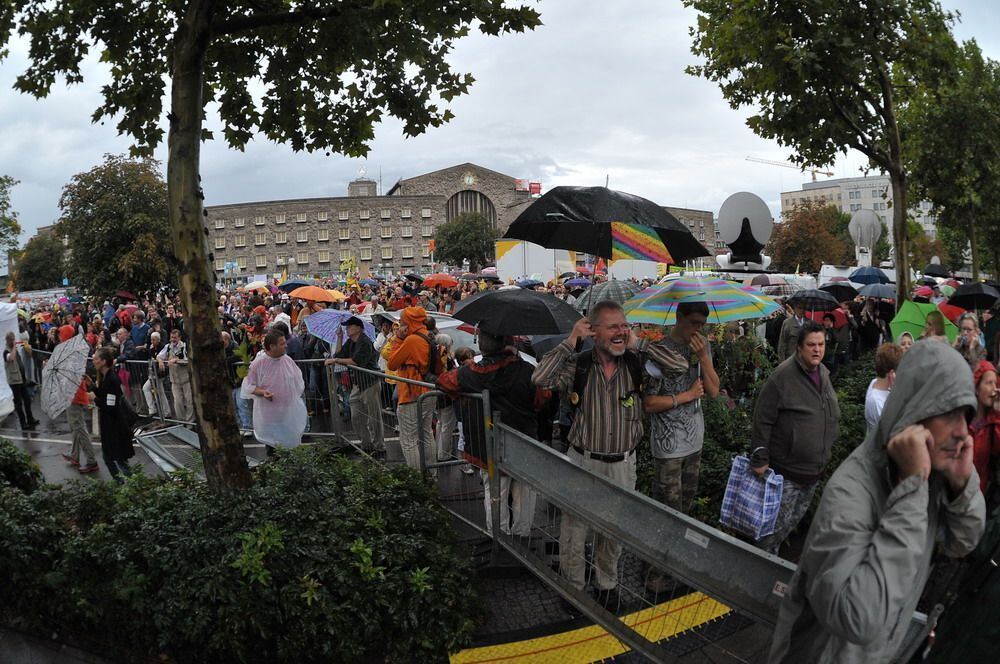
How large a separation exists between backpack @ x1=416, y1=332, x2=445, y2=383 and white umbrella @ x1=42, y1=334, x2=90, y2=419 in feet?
15.6

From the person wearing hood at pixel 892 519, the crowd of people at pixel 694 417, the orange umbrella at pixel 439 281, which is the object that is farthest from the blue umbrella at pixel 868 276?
the person wearing hood at pixel 892 519

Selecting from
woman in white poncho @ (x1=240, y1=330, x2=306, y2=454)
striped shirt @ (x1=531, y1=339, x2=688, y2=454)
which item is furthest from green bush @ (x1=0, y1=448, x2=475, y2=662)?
woman in white poncho @ (x1=240, y1=330, x2=306, y2=454)

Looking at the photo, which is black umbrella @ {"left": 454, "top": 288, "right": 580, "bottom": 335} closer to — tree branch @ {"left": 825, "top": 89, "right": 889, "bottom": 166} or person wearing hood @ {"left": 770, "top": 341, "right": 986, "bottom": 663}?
person wearing hood @ {"left": 770, "top": 341, "right": 986, "bottom": 663}

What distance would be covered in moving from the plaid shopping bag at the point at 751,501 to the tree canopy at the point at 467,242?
67.5 metres

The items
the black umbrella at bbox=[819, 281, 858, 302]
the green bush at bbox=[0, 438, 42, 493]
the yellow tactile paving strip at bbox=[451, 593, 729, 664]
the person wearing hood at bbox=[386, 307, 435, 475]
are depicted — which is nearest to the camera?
the yellow tactile paving strip at bbox=[451, 593, 729, 664]

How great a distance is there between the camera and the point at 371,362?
8.92m

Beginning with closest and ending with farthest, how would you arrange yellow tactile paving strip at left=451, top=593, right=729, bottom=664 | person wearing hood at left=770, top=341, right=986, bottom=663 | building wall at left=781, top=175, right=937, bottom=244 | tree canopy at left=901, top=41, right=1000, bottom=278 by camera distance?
person wearing hood at left=770, top=341, right=986, bottom=663
yellow tactile paving strip at left=451, top=593, right=729, bottom=664
tree canopy at left=901, top=41, right=1000, bottom=278
building wall at left=781, top=175, right=937, bottom=244

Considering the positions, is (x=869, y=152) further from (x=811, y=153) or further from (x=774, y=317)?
(x=774, y=317)

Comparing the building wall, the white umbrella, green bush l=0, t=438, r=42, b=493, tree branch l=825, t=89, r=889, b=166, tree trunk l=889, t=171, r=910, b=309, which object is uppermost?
the building wall

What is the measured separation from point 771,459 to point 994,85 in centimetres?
2074

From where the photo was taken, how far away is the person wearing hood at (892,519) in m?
1.87

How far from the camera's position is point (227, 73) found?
5.94 meters

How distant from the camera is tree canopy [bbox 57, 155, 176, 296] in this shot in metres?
24.8

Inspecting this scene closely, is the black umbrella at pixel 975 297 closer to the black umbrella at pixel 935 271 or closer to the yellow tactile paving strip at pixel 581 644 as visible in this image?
the yellow tactile paving strip at pixel 581 644
